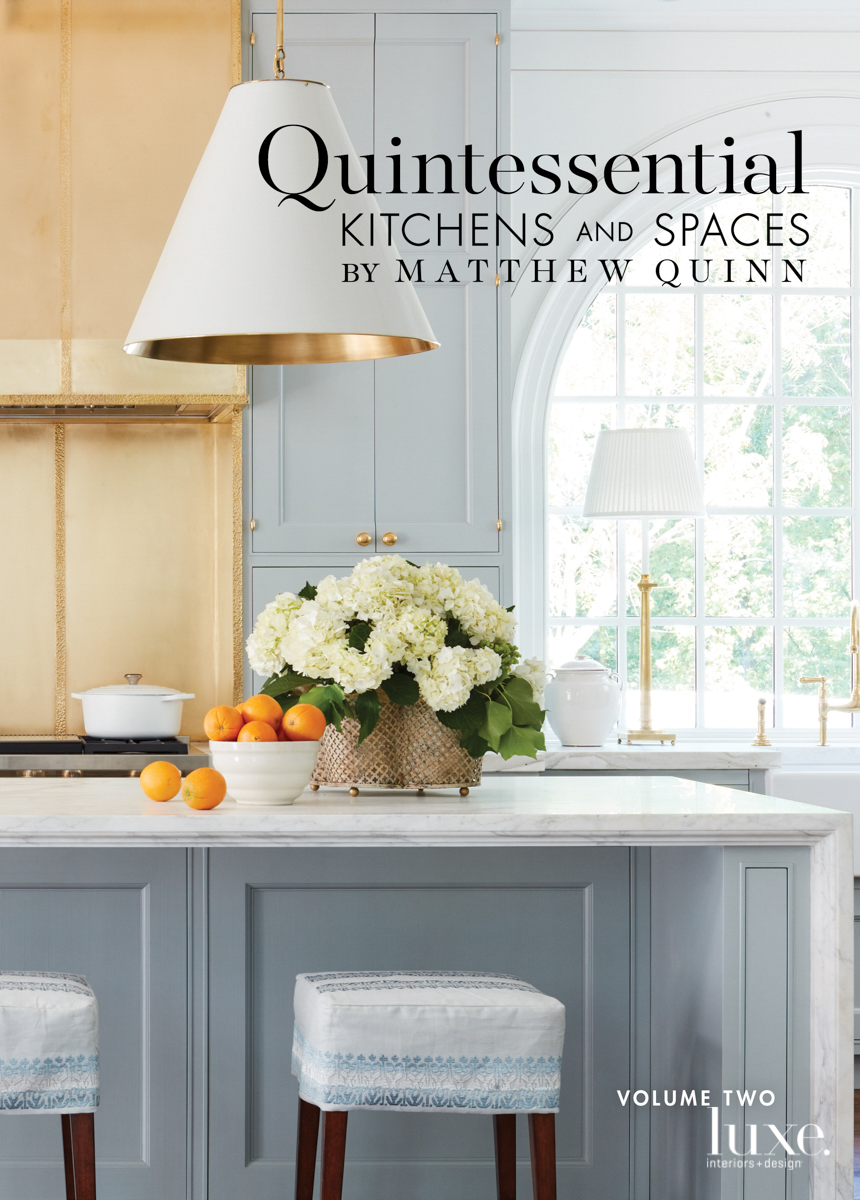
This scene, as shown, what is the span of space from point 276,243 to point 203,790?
81cm

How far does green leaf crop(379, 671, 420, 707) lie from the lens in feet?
6.29

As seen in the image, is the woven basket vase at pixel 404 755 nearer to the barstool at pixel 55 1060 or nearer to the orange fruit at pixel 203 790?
the orange fruit at pixel 203 790

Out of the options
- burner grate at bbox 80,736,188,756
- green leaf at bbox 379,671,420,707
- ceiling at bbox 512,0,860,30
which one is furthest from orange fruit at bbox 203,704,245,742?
ceiling at bbox 512,0,860,30

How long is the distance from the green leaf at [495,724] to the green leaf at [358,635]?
0.22 meters

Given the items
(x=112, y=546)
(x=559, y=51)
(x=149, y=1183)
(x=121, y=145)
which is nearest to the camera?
(x=149, y=1183)

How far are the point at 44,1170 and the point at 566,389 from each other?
2.85 metres

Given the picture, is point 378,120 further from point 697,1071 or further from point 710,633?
point 697,1071

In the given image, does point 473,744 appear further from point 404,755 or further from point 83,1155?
point 83,1155

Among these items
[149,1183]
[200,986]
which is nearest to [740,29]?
[200,986]

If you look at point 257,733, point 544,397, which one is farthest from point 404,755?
point 544,397

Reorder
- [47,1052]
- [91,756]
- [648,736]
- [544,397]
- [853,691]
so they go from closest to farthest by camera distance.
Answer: [47,1052] → [91,756] → [648,736] → [853,691] → [544,397]

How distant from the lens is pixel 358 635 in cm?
190

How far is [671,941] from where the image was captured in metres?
2.02

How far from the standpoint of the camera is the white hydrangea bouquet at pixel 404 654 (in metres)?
1.88
